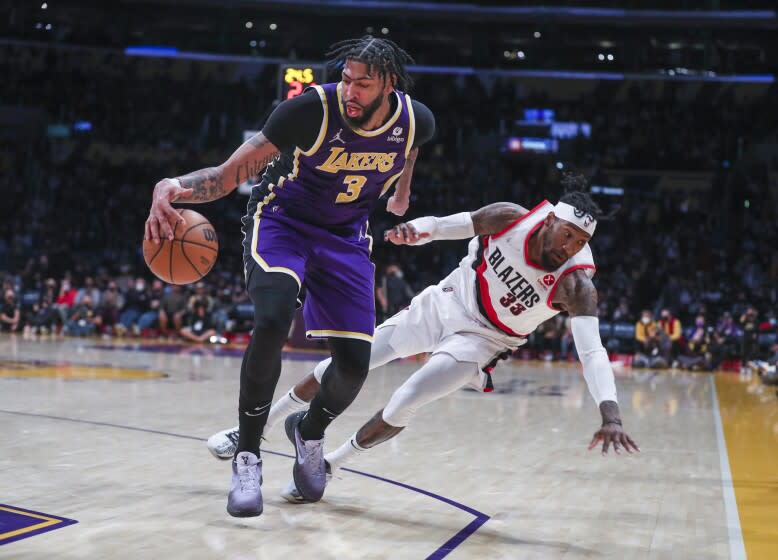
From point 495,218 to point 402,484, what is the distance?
1567 millimetres

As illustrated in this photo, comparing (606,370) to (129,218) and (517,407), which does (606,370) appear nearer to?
(517,407)

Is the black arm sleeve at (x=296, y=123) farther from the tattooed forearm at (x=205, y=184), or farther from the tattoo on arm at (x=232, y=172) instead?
the tattooed forearm at (x=205, y=184)

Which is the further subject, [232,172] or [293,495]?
[293,495]

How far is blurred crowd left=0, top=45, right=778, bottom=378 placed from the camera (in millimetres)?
21406

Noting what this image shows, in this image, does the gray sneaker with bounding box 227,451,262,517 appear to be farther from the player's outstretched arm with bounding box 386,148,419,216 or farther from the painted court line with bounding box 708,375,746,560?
the painted court line with bounding box 708,375,746,560

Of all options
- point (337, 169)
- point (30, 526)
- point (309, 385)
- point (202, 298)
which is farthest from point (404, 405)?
point (202, 298)

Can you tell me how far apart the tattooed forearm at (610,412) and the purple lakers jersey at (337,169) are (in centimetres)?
145

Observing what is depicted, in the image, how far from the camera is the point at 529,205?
24781 mm

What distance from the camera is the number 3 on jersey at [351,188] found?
441cm

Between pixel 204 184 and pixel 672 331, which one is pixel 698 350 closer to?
pixel 672 331

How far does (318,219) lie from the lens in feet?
14.7

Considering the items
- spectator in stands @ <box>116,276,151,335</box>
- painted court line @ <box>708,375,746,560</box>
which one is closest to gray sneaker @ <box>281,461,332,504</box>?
painted court line @ <box>708,375,746,560</box>

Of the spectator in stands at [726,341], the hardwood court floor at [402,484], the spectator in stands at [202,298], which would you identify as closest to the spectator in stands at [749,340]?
the spectator in stands at [726,341]

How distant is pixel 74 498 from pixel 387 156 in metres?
2.17
